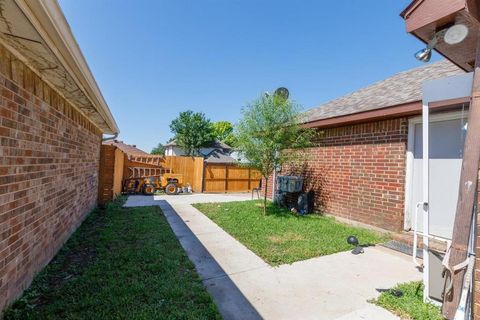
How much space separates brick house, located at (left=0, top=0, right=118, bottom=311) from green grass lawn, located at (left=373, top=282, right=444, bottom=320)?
12.4ft

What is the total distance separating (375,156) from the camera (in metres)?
5.79

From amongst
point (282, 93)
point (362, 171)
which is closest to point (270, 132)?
point (282, 93)

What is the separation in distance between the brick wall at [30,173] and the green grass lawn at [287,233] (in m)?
3.10

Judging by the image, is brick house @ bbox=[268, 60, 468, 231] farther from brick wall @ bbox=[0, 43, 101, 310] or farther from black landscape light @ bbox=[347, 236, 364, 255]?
brick wall @ bbox=[0, 43, 101, 310]

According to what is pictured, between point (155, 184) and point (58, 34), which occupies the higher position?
point (58, 34)

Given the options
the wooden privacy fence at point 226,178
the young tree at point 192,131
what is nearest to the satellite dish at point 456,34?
the wooden privacy fence at point 226,178

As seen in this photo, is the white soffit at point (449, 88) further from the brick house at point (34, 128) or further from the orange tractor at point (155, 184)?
the orange tractor at point (155, 184)

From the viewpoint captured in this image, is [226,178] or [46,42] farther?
[226,178]

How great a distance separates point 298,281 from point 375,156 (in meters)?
3.86

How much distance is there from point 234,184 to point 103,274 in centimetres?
1257

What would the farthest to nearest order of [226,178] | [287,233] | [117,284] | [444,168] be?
[226,178] → [287,233] → [444,168] → [117,284]

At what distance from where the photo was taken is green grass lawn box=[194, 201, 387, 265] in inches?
168

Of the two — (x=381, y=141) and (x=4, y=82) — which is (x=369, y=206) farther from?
(x=4, y=82)

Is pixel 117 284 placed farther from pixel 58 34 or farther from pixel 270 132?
pixel 270 132
